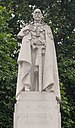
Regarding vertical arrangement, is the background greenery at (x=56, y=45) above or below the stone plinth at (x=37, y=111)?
below

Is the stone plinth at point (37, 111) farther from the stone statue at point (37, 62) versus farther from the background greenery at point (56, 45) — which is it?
the background greenery at point (56, 45)

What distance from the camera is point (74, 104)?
20375 millimetres

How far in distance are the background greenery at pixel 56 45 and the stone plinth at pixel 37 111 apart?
645 cm

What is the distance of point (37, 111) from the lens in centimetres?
1095

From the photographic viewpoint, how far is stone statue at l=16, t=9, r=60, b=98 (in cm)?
1127

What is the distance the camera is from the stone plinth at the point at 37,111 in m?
10.8

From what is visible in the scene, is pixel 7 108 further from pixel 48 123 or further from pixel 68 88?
pixel 48 123

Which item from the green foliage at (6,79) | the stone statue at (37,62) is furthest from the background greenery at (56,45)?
the stone statue at (37,62)

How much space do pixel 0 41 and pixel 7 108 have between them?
3058 mm

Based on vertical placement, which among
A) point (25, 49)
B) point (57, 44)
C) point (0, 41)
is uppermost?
point (25, 49)

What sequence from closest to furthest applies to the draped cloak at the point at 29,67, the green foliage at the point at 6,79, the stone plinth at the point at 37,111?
the stone plinth at the point at 37,111 → the draped cloak at the point at 29,67 → the green foliage at the point at 6,79

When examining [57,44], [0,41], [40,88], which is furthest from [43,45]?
[57,44]

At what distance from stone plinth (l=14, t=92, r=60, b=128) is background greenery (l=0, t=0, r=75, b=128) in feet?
21.2

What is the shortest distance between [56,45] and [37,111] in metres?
11.7
